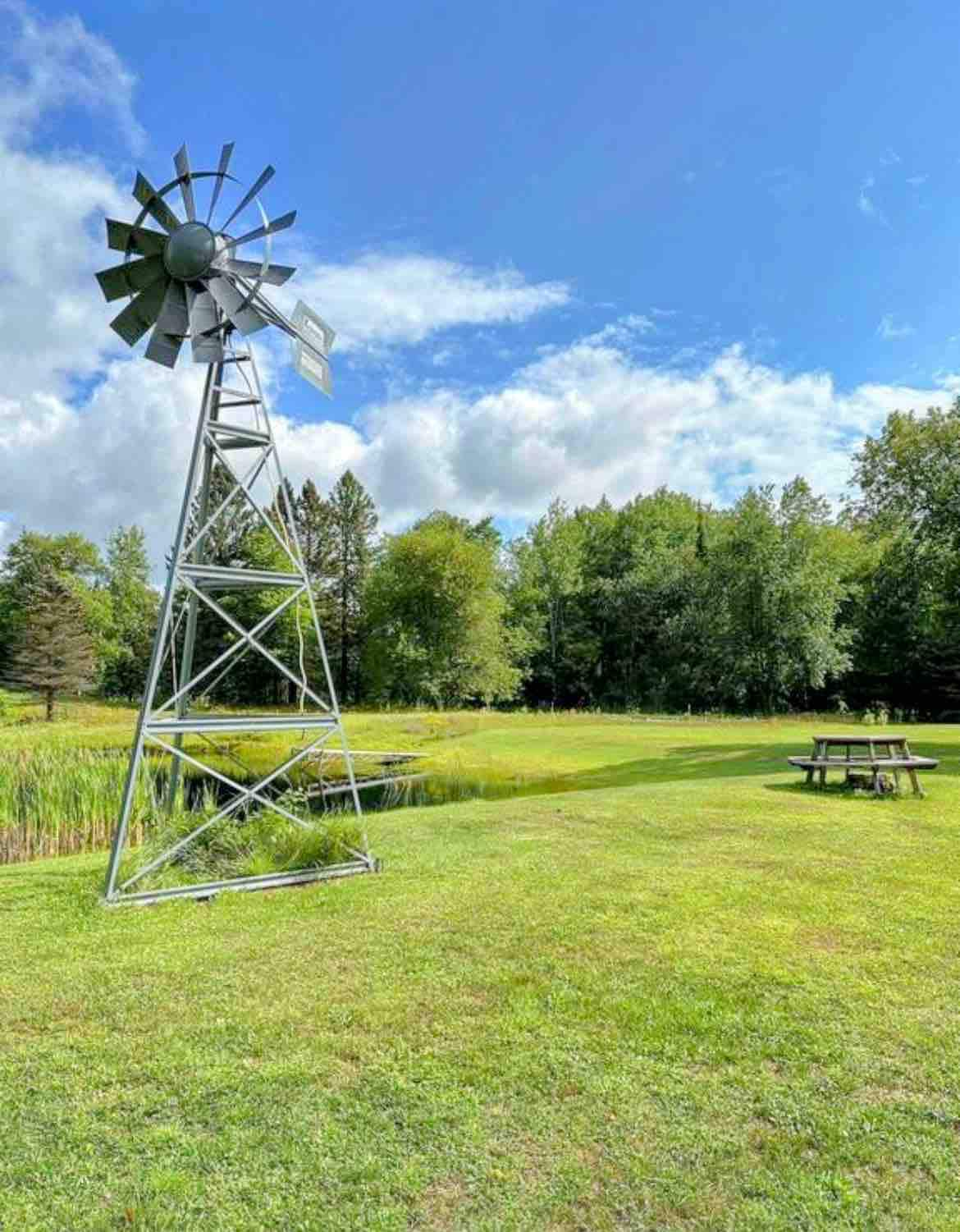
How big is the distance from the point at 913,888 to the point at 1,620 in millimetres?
54683

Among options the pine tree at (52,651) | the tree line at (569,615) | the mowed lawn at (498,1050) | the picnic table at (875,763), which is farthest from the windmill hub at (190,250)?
the pine tree at (52,651)

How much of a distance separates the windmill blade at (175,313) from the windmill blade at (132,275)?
0.17 metres

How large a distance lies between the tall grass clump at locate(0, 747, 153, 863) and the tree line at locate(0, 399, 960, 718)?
20418mm

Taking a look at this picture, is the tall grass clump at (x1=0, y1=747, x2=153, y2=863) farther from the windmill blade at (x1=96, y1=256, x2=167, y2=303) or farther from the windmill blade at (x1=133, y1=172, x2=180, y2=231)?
the windmill blade at (x1=133, y1=172, x2=180, y2=231)

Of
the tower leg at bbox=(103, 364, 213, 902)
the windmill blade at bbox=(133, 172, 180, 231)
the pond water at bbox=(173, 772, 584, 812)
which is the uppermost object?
the windmill blade at bbox=(133, 172, 180, 231)

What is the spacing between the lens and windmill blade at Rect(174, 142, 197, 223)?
6445 mm

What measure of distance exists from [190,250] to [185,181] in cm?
61

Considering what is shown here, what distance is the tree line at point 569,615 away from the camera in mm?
35000

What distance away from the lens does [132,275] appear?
262 inches

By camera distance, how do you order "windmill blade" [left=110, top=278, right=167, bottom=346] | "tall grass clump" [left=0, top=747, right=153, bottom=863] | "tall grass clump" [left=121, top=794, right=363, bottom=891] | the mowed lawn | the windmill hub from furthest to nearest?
"tall grass clump" [left=0, top=747, right=153, bottom=863]
"windmill blade" [left=110, top=278, right=167, bottom=346]
the windmill hub
"tall grass clump" [left=121, top=794, right=363, bottom=891]
the mowed lawn

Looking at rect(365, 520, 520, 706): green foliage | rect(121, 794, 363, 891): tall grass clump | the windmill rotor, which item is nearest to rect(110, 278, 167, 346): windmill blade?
the windmill rotor

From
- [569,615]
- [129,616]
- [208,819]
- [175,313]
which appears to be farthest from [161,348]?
[129,616]

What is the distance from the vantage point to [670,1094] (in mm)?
2910

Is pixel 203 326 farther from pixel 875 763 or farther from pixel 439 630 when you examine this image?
pixel 439 630
